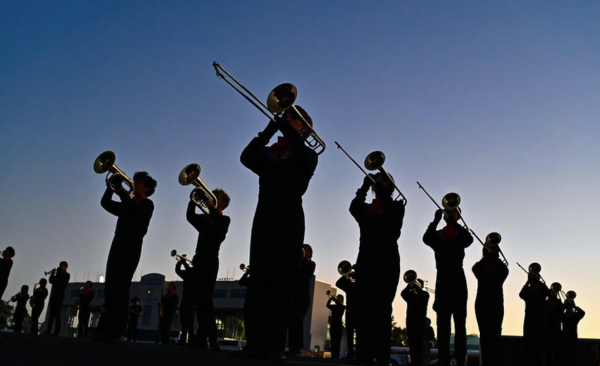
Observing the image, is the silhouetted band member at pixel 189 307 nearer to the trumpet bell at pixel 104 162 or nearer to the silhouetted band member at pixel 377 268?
the trumpet bell at pixel 104 162

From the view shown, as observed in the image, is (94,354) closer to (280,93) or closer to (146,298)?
(280,93)

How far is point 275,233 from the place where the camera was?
15.1 ft

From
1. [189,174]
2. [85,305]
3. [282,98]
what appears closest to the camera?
[282,98]

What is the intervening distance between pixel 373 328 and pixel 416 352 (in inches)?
205

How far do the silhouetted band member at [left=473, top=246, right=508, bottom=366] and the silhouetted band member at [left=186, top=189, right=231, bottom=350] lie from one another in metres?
4.32

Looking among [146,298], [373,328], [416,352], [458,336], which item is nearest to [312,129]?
[373,328]

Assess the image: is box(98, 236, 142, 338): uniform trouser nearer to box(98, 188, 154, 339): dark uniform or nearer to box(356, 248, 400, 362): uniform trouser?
box(98, 188, 154, 339): dark uniform

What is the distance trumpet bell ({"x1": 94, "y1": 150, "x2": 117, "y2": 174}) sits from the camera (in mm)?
7543

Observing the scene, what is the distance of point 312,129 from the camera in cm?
519

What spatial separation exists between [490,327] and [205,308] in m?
4.61

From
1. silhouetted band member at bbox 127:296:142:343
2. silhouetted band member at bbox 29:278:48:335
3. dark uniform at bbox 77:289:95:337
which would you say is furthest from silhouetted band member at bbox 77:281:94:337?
silhouetted band member at bbox 127:296:142:343

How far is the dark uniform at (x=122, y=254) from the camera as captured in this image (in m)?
6.34

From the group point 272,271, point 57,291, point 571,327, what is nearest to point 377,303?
point 272,271

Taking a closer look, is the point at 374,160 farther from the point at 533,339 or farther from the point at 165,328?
the point at 165,328
